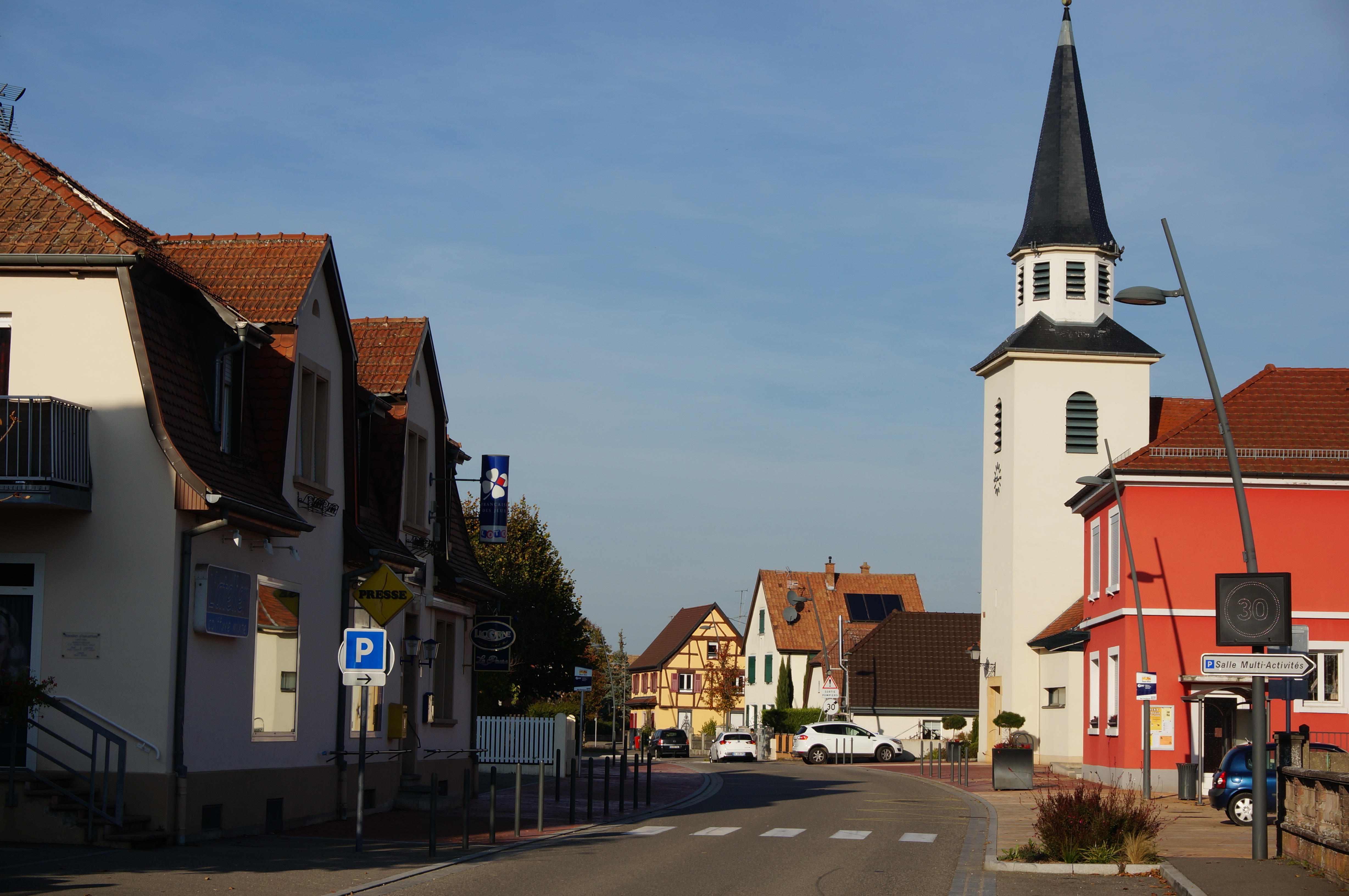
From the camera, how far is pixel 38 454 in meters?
15.5

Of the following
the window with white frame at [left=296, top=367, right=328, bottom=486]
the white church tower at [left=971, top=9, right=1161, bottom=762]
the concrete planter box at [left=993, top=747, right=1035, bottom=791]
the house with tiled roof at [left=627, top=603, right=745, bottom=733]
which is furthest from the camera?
the house with tiled roof at [left=627, top=603, right=745, bottom=733]


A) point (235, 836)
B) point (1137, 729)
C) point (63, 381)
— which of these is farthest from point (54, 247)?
point (1137, 729)

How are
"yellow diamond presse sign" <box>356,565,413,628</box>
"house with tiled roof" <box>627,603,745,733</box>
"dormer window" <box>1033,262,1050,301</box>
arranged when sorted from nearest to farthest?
1. "yellow diamond presse sign" <box>356,565,413,628</box>
2. "dormer window" <box>1033,262,1050,301</box>
3. "house with tiled roof" <box>627,603,745,733</box>

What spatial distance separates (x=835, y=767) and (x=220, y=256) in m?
34.5

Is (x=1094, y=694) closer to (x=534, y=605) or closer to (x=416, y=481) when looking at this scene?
(x=416, y=481)

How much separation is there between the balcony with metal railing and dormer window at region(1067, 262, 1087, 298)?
3975cm

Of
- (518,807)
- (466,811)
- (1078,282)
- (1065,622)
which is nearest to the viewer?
(466,811)

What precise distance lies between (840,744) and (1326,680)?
23773 mm

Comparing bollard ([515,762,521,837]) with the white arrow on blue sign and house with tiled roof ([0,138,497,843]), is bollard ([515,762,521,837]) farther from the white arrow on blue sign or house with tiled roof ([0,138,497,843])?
the white arrow on blue sign

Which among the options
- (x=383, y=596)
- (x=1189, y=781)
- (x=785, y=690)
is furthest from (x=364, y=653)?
(x=785, y=690)

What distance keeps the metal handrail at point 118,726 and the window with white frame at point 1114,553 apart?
→ 78.2 ft

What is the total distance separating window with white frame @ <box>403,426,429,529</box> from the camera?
24797 millimetres

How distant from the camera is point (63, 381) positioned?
1642cm

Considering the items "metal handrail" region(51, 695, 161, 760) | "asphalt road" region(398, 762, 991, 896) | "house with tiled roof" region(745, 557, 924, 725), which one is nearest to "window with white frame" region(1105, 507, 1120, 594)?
"asphalt road" region(398, 762, 991, 896)
